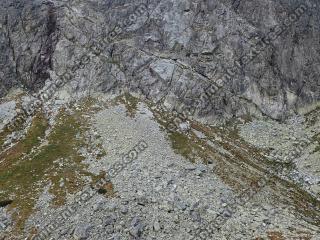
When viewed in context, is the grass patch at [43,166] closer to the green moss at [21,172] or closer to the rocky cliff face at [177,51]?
the green moss at [21,172]

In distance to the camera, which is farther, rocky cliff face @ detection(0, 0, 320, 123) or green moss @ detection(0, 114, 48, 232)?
rocky cliff face @ detection(0, 0, 320, 123)

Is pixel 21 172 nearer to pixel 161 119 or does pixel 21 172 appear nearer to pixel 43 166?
pixel 43 166

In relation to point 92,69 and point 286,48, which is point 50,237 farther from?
point 286,48

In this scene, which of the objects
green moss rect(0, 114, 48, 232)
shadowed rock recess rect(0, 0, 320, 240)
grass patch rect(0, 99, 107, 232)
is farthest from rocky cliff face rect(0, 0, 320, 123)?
green moss rect(0, 114, 48, 232)

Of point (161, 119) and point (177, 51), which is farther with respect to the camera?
point (177, 51)

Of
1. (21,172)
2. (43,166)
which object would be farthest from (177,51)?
(21,172)

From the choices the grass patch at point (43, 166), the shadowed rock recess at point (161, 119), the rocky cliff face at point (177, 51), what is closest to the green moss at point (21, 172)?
the grass patch at point (43, 166)

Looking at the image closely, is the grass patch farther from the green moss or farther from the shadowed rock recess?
the shadowed rock recess

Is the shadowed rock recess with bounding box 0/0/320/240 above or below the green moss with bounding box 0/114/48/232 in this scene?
above
